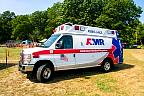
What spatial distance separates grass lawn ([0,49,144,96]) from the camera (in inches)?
456

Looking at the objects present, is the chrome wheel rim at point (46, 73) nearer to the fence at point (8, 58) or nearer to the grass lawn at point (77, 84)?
the grass lawn at point (77, 84)

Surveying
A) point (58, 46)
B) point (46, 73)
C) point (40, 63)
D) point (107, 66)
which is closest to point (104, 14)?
point (107, 66)

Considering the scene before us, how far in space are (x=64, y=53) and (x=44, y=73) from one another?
157 centimetres

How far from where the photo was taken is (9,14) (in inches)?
5379

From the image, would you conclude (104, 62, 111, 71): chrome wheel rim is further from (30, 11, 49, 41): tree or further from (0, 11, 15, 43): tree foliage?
(0, 11, 15, 43): tree foliage

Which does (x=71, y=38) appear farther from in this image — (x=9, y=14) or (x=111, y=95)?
(x=9, y=14)

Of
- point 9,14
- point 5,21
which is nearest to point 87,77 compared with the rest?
point 5,21

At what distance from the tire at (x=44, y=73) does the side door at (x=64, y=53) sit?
0.58m

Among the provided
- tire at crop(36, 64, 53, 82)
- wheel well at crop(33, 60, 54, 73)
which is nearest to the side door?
wheel well at crop(33, 60, 54, 73)

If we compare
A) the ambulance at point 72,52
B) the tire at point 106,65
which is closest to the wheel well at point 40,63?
the ambulance at point 72,52

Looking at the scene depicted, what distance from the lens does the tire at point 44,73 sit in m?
13.1

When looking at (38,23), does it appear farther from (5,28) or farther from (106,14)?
(106,14)

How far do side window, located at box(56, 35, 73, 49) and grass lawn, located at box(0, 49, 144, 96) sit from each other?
5.64ft

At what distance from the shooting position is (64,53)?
14195 mm
